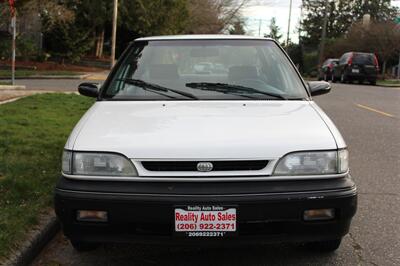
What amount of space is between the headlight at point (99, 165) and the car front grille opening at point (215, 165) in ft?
0.40

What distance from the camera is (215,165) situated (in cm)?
325

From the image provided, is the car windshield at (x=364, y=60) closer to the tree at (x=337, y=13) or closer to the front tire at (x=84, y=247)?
the front tire at (x=84, y=247)

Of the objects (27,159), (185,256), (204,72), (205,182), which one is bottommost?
(185,256)

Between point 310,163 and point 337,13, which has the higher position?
point 337,13

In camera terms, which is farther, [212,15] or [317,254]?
[212,15]

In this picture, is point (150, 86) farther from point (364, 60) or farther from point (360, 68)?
point (360, 68)

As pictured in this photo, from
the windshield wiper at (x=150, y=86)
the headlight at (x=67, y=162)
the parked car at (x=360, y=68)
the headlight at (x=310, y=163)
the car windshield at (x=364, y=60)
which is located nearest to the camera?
the headlight at (x=310, y=163)

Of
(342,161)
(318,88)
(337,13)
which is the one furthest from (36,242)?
(337,13)

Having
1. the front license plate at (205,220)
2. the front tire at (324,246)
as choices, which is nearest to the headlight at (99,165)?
the front license plate at (205,220)

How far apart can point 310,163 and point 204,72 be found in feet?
5.30

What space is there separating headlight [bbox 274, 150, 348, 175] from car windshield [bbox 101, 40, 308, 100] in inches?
40.4

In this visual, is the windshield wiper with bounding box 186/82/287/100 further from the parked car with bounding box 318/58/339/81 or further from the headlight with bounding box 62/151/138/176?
the parked car with bounding box 318/58/339/81

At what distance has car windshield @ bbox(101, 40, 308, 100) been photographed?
14.3 feet

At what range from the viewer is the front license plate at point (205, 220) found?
3174mm
